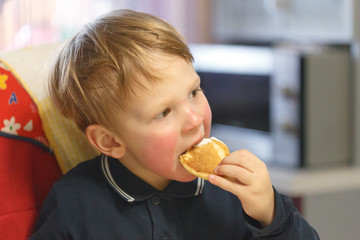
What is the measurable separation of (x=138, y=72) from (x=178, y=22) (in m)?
1.84

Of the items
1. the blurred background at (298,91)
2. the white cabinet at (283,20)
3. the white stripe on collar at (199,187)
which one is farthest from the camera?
the white cabinet at (283,20)

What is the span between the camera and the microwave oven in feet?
6.25

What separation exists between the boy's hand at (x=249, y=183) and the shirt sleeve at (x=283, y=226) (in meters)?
0.01

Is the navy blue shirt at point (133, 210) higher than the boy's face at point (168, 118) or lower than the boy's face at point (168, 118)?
lower

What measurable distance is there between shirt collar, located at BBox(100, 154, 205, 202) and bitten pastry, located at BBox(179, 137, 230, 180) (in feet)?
0.29

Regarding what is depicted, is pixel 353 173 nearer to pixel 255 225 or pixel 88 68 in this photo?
pixel 255 225

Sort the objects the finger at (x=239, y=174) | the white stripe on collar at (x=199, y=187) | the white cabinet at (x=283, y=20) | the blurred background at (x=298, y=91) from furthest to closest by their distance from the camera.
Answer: the white cabinet at (x=283, y=20)
the blurred background at (x=298, y=91)
the white stripe on collar at (x=199, y=187)
the finger at (x=239, y=174)

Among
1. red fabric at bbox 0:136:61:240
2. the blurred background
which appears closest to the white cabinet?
the blurred background

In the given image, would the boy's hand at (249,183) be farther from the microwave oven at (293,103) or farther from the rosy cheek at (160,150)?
the microwave oven at (293,103)

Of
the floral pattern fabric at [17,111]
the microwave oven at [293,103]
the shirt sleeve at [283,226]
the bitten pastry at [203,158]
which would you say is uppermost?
the floral pattern fabric at [17,111]

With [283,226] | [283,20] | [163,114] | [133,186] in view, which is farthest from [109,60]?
[283,20]

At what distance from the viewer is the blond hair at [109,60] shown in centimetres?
81

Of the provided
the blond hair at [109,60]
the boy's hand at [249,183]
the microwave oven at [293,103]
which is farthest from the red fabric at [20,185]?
the microwave oven at [293,103]

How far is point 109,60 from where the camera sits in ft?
2.68
